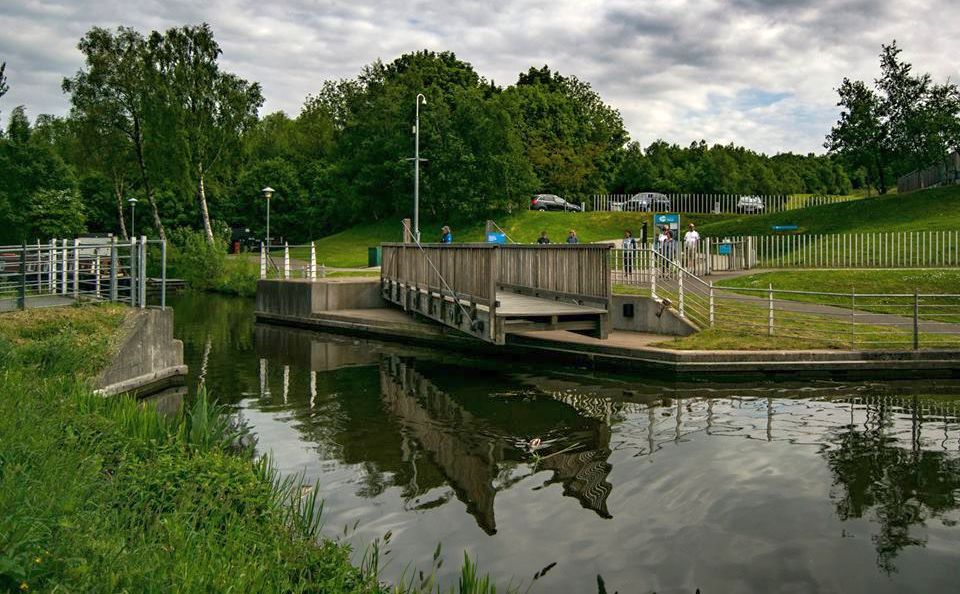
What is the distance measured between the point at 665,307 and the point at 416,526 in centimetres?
1270

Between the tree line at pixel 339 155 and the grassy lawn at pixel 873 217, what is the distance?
5.21m

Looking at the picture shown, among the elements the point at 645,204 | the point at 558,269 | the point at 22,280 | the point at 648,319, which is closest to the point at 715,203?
the point at 645,204

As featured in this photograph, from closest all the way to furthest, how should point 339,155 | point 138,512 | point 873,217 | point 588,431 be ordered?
point 138,512
point 588,431
point 873,217
point 339,155

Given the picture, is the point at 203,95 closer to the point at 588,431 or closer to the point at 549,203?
the point at 549,203

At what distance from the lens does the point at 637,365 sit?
17.7 m

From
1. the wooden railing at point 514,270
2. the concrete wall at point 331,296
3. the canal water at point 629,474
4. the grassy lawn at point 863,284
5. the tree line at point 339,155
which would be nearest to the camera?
the canal water at point 629,474

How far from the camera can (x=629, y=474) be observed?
Answer: 34.8 feet

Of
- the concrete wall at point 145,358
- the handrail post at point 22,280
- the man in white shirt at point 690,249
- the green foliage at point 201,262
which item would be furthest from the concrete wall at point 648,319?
the green foliage at point 201,262

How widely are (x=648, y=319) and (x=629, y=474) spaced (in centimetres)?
1035

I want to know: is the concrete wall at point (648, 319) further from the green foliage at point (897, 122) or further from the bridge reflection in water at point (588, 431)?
the green foliage at point (897, 122)

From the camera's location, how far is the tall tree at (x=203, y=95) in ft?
170

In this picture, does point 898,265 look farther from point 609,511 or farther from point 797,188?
point 797,188

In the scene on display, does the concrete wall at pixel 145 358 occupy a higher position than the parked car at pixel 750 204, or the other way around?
the parked car at pixel 750 204

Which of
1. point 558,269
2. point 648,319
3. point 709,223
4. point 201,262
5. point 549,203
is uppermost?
point 549,203
